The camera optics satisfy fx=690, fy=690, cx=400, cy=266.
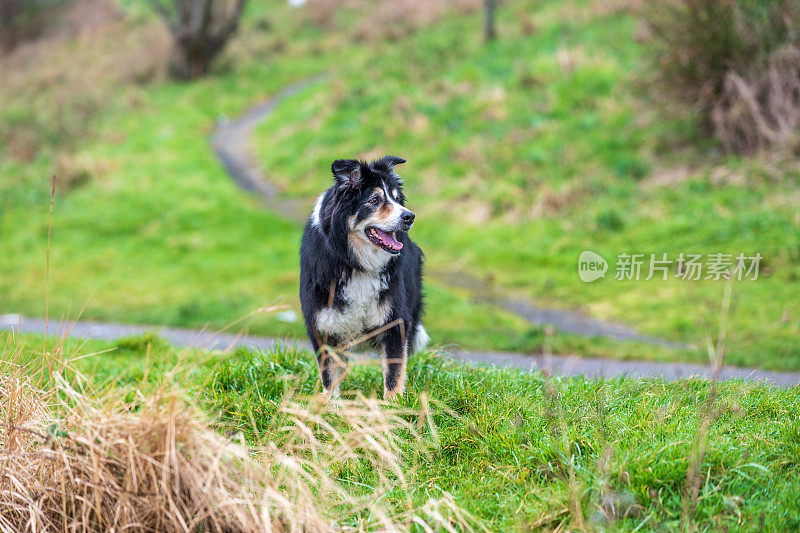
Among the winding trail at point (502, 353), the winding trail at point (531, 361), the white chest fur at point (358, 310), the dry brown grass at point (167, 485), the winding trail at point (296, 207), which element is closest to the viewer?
the dry brown grass at point (167, 485)

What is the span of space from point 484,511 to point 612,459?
29.4 inches

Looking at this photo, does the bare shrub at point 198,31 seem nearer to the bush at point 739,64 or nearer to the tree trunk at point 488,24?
the tree trunk at point 488,24

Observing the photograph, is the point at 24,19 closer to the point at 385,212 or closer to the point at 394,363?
the point at 385,212

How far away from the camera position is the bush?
1079 centimetres

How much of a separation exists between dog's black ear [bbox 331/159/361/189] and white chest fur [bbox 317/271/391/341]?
0.64m

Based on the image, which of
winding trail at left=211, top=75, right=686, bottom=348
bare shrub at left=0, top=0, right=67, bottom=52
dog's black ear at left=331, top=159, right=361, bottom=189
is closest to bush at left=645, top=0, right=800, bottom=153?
winding trail at left=211, top=75, right=686, bottom=348

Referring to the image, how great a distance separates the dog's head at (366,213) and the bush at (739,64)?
331 inches

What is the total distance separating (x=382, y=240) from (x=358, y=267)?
277 millimetres

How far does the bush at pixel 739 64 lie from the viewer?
10.8 m

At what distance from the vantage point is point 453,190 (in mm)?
13938

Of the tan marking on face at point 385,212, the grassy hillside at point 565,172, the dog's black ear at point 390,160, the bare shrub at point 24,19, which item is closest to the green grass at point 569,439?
the grassy hillside at point 565,172

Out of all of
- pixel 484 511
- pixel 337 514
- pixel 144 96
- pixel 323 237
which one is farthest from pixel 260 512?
pixel 144 96

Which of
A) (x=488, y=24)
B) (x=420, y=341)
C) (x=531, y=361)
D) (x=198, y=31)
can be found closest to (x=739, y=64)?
(x=531, y=361)

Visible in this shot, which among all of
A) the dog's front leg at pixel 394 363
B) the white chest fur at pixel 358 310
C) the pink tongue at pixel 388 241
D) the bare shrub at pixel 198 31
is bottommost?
the dog's front leg at pixel 394 363
